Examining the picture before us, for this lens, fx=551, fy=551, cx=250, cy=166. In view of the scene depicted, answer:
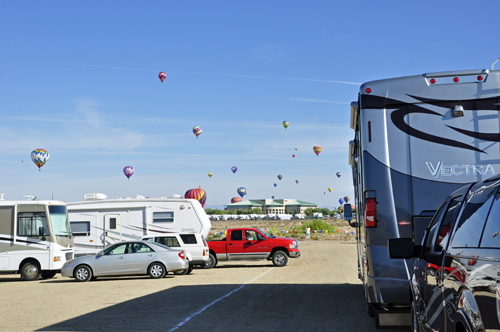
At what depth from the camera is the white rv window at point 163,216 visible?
24.4 meters

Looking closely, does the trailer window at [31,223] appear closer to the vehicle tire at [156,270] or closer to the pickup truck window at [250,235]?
the vehicle tire at [156,270]

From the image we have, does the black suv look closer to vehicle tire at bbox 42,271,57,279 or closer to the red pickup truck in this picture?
vehicle tire at bbox 42,271,57,279

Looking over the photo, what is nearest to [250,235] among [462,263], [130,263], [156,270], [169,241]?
[169,241]

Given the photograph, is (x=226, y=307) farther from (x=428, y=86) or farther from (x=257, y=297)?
(x=428, y=86)

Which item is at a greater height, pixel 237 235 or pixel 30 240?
pixel 30 240

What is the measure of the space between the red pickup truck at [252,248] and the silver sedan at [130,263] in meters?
4.92

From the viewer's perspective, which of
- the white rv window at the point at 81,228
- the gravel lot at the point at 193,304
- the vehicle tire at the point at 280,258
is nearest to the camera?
the gravel lot at the point at 193,304

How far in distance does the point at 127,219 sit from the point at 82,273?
572 centimetres

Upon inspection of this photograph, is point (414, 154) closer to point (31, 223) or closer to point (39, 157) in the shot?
point (31, 223)

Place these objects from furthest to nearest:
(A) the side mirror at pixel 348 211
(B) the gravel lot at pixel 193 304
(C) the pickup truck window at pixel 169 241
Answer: (C) the pickup truck window at pixel 169 241 → (A) the side mirror at pixel 348 211 → (B) the gravel lot at pixel 193 304

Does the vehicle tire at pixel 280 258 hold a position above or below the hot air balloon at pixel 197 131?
below

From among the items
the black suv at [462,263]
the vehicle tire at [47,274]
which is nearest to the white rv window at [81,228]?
the vehicle tire at [47,274]

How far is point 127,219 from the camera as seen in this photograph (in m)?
24.7

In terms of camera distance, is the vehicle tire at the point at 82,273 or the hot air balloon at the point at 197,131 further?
the hot air balloon at the point at 197,131
